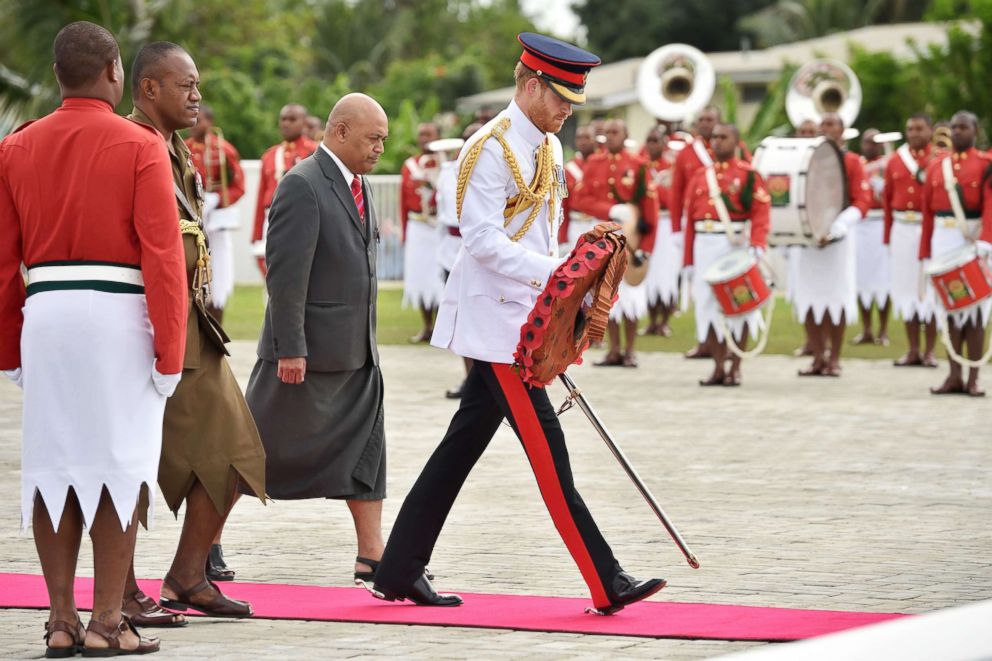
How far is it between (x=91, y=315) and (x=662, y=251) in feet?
49.4

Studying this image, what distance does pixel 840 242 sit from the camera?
654 inches

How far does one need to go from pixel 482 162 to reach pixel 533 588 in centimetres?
165

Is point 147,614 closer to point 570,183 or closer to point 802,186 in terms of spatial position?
point 802,186

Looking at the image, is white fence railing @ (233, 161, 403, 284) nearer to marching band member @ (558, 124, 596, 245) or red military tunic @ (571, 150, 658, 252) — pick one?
marching band member @ (558, 124, 596, 245)

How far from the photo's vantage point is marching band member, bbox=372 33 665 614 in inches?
251

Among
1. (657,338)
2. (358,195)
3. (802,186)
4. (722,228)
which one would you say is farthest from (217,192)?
(358,195)

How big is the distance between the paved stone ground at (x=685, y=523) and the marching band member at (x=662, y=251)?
19.4 ft

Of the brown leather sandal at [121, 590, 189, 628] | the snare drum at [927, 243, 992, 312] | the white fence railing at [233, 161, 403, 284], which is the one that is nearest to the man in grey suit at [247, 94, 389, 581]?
the brown leather sandal at [121, 590, 189, 628]

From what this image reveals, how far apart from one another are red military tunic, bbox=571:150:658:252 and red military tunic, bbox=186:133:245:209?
3.23m

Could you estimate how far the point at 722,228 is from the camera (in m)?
15.2

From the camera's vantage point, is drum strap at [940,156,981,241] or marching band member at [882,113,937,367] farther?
marching band member at [882,113,937,367]

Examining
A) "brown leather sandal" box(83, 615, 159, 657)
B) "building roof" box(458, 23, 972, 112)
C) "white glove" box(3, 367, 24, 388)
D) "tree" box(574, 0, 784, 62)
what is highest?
"tree" box(574, 0, 784, 62)

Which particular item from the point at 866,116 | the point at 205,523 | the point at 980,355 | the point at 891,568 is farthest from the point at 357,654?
the point at 866,116

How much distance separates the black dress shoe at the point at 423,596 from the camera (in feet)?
21.5
